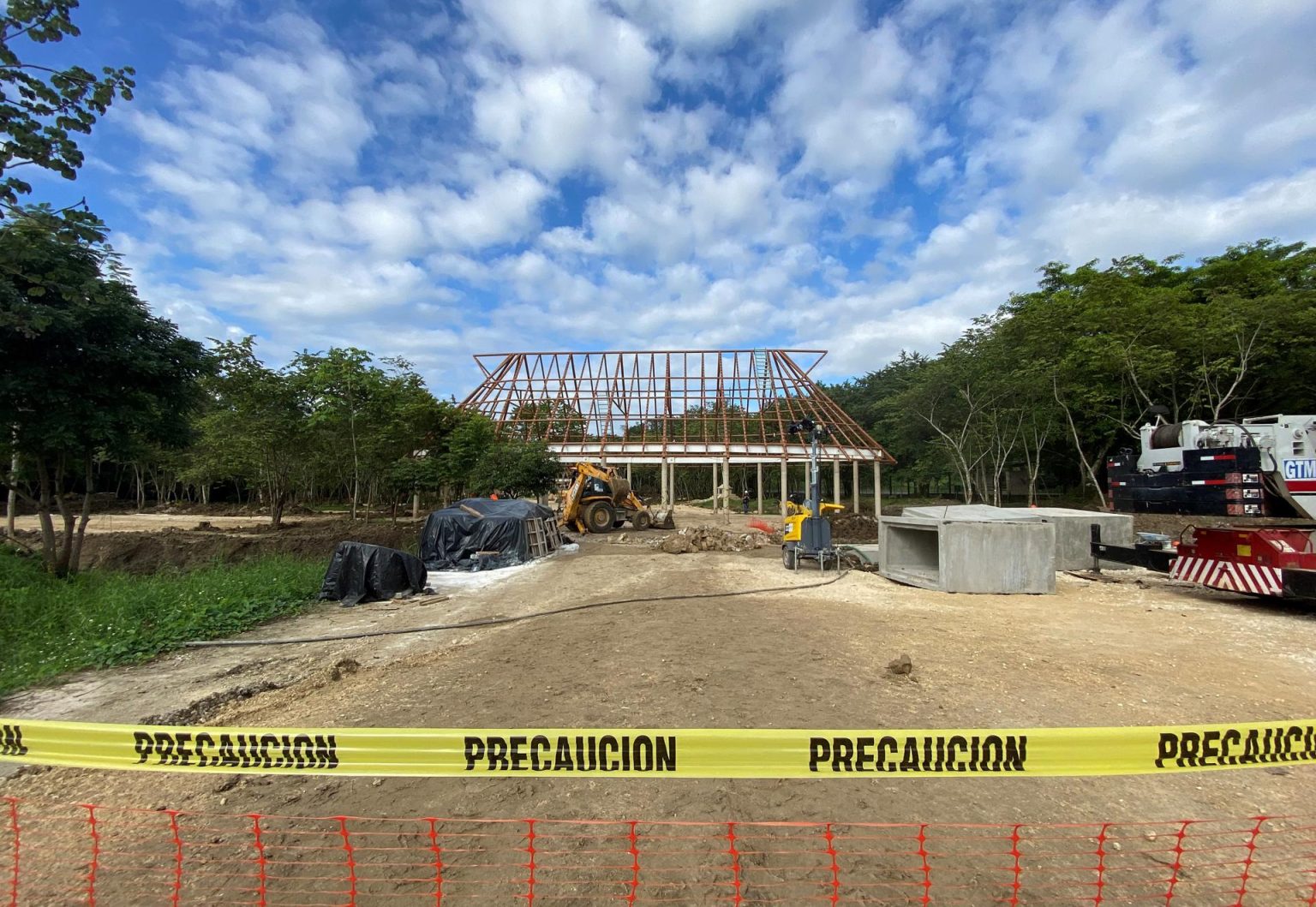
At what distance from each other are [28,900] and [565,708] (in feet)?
9.39

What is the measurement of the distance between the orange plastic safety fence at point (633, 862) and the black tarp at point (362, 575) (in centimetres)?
645

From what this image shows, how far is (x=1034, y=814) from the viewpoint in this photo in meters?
3.16

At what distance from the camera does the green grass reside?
594 centimetres

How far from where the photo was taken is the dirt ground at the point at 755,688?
131 inches

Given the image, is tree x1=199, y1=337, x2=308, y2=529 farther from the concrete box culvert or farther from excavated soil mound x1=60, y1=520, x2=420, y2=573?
the concrete box culvert

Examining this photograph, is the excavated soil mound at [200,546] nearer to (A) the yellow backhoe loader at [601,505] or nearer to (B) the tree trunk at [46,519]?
(B) the tree trunk at [46,519]

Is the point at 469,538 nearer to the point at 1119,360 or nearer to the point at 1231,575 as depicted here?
the point at 1231,575

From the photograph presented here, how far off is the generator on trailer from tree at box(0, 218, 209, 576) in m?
21.9

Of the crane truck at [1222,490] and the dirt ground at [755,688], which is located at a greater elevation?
the crane truck at [1222,490]

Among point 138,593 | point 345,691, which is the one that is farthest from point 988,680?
point 138,593

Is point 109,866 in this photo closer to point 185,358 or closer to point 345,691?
point 345,691

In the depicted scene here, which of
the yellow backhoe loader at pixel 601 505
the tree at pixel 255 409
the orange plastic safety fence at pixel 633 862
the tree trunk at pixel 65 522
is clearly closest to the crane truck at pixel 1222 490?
the orange plastic safety fence at pixel 633 862

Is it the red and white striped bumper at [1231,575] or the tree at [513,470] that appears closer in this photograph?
the red and white striped bumper at [1231,575]

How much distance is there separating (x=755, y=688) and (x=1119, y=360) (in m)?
24.0
